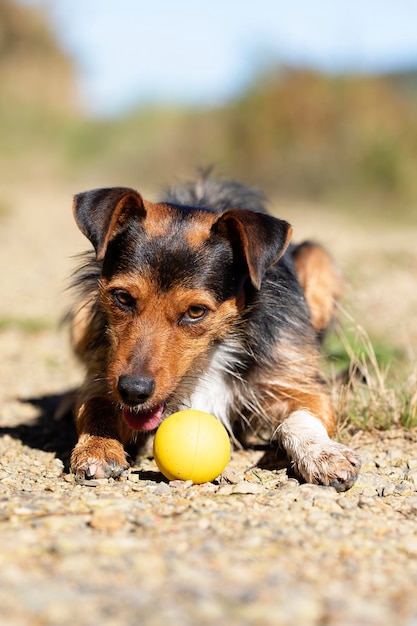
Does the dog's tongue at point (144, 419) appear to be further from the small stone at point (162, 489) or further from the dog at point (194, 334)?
the small stone at point (162, 489)

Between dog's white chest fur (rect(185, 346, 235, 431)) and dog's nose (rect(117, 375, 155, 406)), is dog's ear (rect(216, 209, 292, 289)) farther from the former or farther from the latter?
dog's nose (rect(117, 375, 155, 406))

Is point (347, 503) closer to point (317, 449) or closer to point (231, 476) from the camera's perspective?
point (317, 449)

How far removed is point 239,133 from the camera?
22.1 metres

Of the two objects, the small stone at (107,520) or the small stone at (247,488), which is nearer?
the small stone at (107,520)

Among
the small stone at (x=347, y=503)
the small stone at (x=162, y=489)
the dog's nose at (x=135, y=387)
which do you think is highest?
the dog's nose at (x=135, y=387)

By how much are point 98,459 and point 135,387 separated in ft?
1.75

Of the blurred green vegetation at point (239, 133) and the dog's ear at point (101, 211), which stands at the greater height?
the blurred green vegetation at point (239, 133)

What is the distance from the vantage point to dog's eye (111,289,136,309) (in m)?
4.27

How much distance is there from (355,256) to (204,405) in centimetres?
705

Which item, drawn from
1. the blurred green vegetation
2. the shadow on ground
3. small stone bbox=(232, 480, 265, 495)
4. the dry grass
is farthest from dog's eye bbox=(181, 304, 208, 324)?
the blurred green vegetation

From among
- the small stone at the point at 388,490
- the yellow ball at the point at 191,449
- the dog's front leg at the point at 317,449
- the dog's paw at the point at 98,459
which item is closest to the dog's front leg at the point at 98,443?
the dog's paw at the point at 98,459

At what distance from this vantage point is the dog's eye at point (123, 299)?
14.0 ft

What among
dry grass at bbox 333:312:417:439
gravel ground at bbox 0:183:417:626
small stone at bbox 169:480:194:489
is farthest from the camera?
dry grass at bbox 333:312:417:439

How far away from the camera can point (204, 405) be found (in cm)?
479
